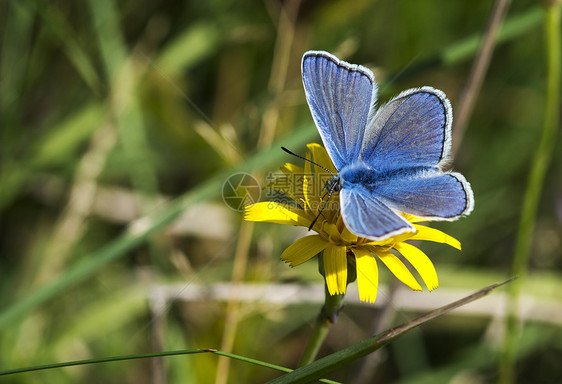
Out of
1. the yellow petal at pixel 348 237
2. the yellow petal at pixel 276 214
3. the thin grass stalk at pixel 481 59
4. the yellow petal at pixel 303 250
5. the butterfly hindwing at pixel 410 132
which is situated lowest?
the yellow petal at pixel 303 250

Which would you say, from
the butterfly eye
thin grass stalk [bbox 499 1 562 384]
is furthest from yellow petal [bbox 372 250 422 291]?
thin grass stalk [bbox 499 1 562 384]

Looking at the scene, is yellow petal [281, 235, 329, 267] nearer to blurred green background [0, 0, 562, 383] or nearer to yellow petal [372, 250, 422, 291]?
yellow petal [372, 250, 422, 291]

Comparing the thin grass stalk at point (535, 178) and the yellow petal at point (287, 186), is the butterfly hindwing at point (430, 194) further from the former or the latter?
the thin grass stalk at point (535, 178)

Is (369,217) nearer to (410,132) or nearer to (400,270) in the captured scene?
(400,270)

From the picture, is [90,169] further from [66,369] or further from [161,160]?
[66,369]

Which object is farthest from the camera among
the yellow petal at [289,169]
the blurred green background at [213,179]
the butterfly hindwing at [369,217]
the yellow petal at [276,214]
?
the blurred green background at [213,179]

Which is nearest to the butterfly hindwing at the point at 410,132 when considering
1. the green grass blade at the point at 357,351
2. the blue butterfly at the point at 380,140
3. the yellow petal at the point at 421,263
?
the blue butterfly at the point at 380,140
